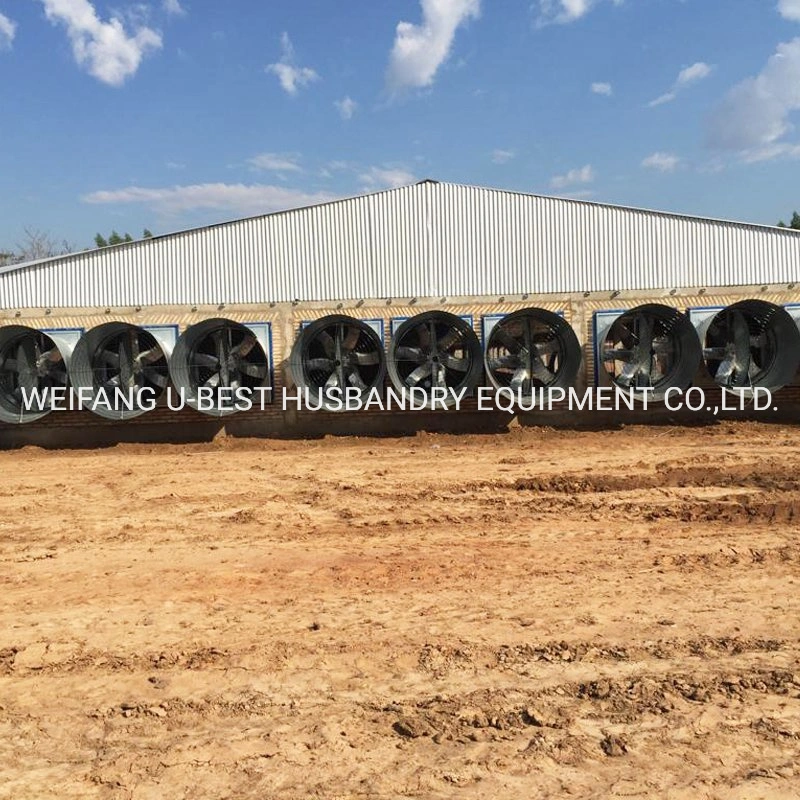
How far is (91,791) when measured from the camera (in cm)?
298

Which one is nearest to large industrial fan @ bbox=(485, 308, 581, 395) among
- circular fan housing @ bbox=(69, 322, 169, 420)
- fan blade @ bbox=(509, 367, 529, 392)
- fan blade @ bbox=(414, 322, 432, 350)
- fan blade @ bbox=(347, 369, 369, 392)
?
fan blade @ bbox=(509, 367, 529, 392)

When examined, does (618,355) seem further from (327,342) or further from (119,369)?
(119,369)

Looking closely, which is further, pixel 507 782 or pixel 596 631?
pixel 596 631

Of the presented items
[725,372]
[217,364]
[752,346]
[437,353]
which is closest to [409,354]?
[437,353]

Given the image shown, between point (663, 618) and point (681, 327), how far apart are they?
9.36m

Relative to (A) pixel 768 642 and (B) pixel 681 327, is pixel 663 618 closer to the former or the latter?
(A) pixel 768 642

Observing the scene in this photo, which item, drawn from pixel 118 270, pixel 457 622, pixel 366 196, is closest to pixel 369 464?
pixel 457 622

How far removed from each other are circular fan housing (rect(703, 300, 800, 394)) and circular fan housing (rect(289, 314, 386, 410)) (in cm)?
647

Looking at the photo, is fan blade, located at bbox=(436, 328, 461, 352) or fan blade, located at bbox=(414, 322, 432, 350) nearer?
fan blade, located at bbox=(436, 328, 461, 352)

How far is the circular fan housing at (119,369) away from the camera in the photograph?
41.3 feet

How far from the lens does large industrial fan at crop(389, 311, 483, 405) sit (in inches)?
495

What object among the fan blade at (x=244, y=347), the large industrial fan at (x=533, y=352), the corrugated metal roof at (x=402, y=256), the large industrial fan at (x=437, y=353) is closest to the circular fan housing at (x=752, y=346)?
the large industrial fan at (x=533, y=352)

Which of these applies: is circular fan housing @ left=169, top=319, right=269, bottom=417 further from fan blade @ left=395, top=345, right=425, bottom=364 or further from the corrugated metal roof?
the corrugated metal roof

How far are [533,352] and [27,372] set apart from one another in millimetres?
9942
